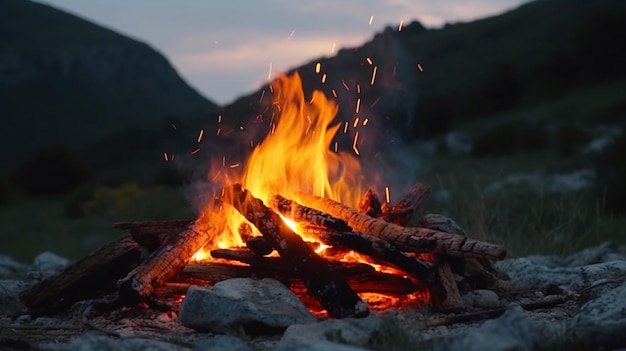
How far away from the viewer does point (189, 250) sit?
Answer: 16.9 feet

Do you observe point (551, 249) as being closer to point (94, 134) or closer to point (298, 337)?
point (298, 337)

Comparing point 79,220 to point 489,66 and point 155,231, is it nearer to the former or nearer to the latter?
point 155,231

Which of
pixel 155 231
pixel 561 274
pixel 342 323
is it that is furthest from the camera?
pixel 561 274

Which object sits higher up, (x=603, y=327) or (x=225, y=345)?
(x=603, y=327)

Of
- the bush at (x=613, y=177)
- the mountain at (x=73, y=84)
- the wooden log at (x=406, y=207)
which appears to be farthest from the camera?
the mountain at (x=73, y=84)

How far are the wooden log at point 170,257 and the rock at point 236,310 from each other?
1.67ft

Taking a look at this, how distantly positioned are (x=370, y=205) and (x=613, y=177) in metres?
8.17

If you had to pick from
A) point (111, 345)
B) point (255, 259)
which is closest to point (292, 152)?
point (255, 259)

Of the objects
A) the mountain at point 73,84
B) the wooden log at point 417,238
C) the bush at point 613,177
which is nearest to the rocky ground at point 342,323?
the wooden log at point 417,238

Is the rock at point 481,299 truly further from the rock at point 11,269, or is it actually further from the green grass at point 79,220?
the green grass at point 79,220

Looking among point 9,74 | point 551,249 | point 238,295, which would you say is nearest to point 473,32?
point 9,74

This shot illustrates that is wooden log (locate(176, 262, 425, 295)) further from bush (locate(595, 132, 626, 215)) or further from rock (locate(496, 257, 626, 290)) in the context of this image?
bush (locate(595, 132, 626, 215))

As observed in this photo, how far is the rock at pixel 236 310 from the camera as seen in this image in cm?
424

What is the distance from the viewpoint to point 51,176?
2900 centimetres
